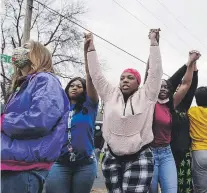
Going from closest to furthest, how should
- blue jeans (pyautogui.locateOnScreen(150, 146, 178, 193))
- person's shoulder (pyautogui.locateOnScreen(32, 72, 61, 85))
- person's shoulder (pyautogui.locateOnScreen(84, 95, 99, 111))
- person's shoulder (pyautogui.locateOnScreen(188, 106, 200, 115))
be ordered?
person's shoulder (pyautogui.locateOnScreen(32, 72, 61, 85))
person's shoulder (pyautogui.locateOnScreen(84, 95, 99, 111))
blue jeans (pyautogui.locateOnScreen(150, 146, 178, 193))
person's shoulder (pyautogui.locateOnScreen(188, 106, 200, 115))

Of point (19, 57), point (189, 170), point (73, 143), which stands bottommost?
point (189, 170)

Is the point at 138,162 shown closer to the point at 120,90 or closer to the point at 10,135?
the point at 120,90

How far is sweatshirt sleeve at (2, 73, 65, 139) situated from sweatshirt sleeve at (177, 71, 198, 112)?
7.57 feet

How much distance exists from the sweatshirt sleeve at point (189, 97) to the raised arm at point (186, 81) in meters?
0.17

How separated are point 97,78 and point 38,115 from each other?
1275mm

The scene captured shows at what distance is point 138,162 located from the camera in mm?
3188

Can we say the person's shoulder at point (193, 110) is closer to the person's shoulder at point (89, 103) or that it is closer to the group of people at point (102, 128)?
the group of people at point (102, 128)

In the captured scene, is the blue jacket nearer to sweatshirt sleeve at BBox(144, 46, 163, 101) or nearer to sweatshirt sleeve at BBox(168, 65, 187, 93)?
sweatshirt sleeve at BBox(144, 46, 163, 101)

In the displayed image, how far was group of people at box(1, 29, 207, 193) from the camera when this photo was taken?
2352 mm

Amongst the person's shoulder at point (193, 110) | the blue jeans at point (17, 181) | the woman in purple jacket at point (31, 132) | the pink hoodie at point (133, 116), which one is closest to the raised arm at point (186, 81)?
the person's shoulder at point (193, 110)

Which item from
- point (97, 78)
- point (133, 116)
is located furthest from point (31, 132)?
point (97, 78)

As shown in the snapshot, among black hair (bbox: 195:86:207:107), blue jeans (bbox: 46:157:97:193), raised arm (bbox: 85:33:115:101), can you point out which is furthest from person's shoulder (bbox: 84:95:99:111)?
black hair (bbox: 195:86:207:107)

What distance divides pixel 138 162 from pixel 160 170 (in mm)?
860

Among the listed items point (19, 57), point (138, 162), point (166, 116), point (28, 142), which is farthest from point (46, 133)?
point (166, 116)
